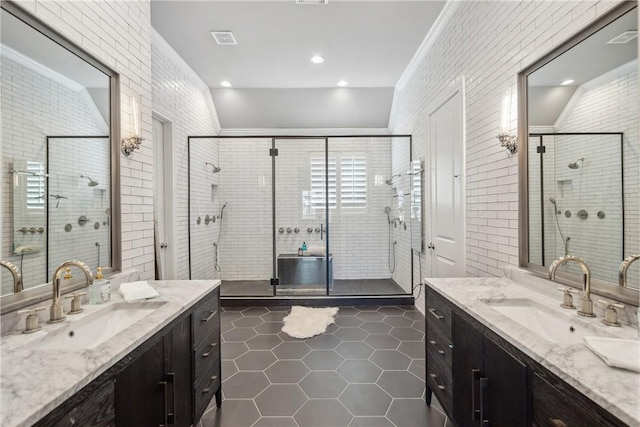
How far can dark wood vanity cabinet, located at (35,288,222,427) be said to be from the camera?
890 mm

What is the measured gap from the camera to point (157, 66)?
3.23 meters

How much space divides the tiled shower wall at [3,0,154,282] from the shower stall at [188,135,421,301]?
2.25 metres

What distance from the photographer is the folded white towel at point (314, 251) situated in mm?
4583

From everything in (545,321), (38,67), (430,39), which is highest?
(430,39)

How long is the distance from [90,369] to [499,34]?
2804 mm

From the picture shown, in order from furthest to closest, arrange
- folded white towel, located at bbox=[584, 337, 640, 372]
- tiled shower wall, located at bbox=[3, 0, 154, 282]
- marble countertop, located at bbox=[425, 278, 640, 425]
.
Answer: tiled shower wall, located at bbox=[3, 0, 154, 282] < folded white towel, located at bbox=[584, 337, 640, 372] < marble countertop, located at bbox=[425, 278, 640, 425]

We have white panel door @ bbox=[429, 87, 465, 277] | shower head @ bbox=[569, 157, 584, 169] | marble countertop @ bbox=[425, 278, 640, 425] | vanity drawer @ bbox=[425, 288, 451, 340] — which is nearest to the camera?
marble countertop @ bbox=[425, 278, 640, 425]

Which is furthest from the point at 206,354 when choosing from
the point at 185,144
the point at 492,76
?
the point at 185,144

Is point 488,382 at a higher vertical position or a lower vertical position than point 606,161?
lower

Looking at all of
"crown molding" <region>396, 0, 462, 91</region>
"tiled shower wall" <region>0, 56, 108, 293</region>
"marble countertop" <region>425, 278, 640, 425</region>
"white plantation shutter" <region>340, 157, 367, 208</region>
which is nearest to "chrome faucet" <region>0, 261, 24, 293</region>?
"tiled shower wall" <region>0, 56, 108, 293</region>

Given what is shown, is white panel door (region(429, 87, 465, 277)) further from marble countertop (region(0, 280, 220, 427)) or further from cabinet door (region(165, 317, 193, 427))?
marble countertop (region(0, 280, 220, 427))

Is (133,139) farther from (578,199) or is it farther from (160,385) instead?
(578,199)

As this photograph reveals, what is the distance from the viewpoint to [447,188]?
9.36 ft

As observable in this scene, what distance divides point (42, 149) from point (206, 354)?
1.35 metres
